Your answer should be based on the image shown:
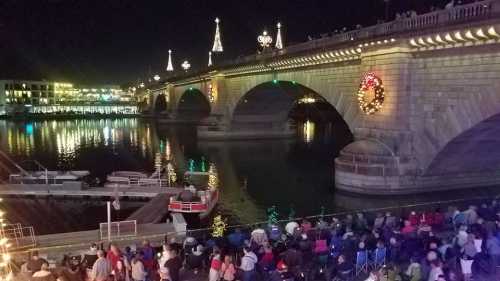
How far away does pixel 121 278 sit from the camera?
12898 millimetres

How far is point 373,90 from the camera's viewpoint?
30.2m

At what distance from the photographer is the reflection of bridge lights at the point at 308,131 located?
216 feet

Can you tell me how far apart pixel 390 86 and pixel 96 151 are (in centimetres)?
3994

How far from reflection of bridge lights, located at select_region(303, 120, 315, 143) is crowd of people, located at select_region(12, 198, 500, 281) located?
49.2 metres

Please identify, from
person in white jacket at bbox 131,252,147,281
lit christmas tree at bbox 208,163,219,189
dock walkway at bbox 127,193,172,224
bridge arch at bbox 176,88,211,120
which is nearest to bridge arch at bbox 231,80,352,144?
lit christmas tree at bbox 208,163,219,189

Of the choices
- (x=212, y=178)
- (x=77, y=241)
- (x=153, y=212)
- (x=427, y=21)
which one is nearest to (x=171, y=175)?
(x=212, y=178)

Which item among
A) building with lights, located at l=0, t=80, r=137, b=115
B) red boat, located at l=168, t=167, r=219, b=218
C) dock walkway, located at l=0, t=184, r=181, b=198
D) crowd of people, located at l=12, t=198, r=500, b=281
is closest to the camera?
crowd of people, located at l=12, t=198, r=500, b=281

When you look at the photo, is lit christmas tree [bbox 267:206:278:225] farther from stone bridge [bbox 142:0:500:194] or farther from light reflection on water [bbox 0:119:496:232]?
stone bridge [bbox 142:0:500:194]

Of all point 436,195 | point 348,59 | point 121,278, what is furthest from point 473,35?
point 121,278

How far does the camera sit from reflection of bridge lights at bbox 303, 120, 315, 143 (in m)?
65.7

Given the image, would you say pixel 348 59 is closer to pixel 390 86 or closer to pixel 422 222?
pixel 390 86

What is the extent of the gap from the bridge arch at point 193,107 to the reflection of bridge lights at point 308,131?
2836 cm

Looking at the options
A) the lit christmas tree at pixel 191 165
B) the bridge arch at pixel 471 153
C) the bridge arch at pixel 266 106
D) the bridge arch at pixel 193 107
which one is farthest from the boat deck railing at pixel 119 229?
the bridge arch at pixel 193 107

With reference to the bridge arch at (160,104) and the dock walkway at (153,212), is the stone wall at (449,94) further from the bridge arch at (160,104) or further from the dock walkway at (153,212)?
the bridge arch at (160,104)
